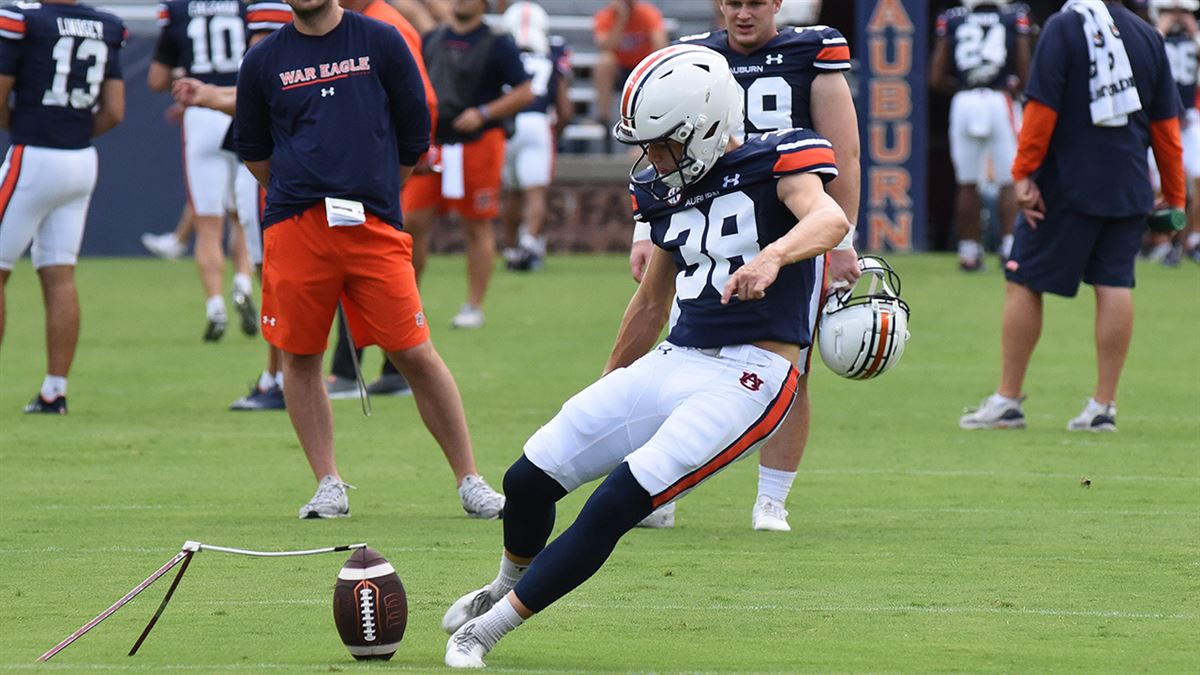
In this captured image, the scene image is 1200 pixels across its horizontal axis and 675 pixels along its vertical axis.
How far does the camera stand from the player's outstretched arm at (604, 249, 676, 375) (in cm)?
619

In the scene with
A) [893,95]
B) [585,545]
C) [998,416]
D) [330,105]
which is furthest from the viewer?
[893,95]

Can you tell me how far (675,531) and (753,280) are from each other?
2.27 metres

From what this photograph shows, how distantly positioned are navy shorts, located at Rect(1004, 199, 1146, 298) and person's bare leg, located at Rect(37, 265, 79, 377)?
467cm

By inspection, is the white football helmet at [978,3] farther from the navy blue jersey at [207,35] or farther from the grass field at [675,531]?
the navy blue jersey at [207,35]

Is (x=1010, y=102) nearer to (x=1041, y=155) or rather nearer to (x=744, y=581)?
(x=1041, y=155)

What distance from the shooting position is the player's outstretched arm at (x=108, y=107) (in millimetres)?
10352

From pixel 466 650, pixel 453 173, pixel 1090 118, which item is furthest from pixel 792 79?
pixel 453 173

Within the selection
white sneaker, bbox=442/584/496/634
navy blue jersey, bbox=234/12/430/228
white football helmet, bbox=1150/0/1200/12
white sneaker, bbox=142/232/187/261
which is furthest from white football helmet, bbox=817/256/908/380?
white sneaker, bbox=142/232/187/261

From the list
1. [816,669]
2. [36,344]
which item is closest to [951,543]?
[816,669]

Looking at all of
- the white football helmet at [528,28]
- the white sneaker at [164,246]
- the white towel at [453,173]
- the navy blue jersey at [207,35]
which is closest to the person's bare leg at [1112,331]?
the white towel at [453,173]

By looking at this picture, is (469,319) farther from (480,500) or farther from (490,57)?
(480,500)

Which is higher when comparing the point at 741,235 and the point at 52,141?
the point at 741,235

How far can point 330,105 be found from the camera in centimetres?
705

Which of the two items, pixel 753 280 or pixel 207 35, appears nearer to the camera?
pixel 753 280
